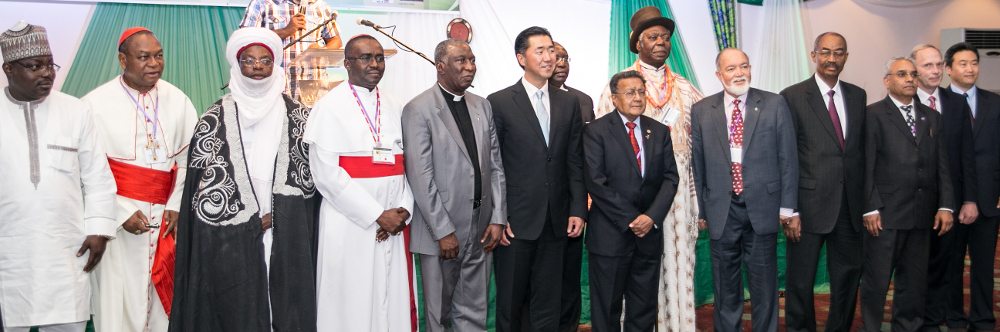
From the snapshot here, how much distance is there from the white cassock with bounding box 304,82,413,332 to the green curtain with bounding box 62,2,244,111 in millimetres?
3241

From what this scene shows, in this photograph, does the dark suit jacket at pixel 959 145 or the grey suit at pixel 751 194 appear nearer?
the grey suit at pixel 751 194

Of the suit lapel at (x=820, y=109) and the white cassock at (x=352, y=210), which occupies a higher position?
the suit lapel at (x=820, y=109)

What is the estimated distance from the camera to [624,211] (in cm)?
413

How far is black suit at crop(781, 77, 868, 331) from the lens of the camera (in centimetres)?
444

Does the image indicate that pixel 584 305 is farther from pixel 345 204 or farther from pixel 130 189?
pixel 130 189

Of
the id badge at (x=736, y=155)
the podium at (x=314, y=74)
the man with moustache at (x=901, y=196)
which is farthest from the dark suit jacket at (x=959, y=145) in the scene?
A: the podium at (x=314, y=74)

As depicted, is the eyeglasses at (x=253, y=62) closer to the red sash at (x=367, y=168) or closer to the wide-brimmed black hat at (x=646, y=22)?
the red sash at (x=367, y=168)

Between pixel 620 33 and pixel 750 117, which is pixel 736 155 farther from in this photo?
pixel 620 33

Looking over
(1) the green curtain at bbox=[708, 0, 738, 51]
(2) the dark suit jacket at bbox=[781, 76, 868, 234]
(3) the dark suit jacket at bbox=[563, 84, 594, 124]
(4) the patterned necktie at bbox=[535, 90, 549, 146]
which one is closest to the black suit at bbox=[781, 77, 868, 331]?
(2) the dark suit jacket at bbox=[781, 76, 868, 234]

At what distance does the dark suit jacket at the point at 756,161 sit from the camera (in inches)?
168

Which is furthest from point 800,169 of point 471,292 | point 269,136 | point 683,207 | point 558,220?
point 269,136

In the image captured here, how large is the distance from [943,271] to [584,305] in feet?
7.36

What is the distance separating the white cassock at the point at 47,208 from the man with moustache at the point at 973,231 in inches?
184

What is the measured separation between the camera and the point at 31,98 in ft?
11.6
